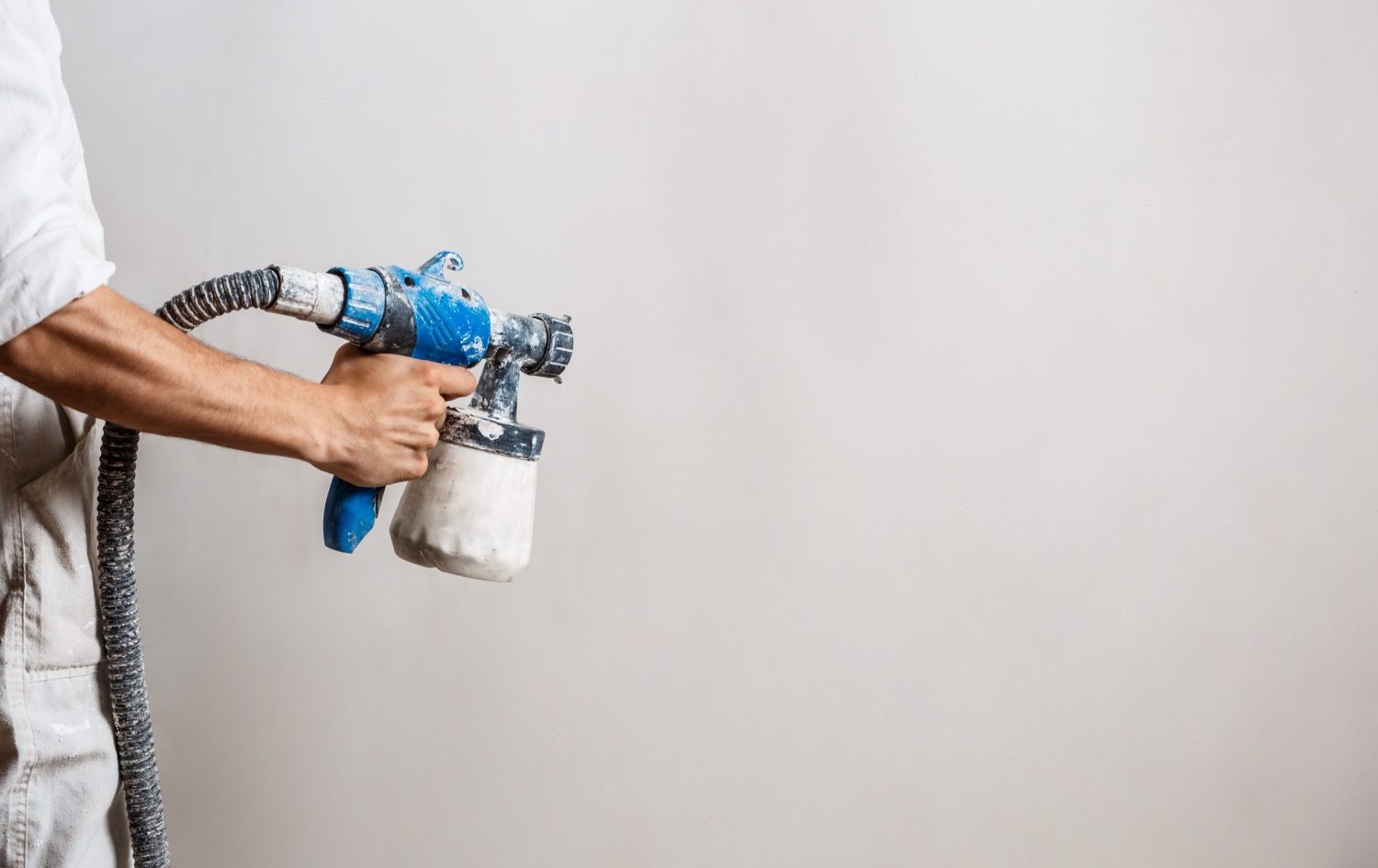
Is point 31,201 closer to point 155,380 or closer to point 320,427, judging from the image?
point 155,380

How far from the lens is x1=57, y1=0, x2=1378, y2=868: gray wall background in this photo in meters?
1.27

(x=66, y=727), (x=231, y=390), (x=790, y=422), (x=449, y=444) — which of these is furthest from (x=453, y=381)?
(x=790, y=422)

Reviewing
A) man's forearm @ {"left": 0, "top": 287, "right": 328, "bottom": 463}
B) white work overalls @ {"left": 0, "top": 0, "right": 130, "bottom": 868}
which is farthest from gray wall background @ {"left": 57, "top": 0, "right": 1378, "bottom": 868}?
man's forearm @ {"left": 0, "top": 287, "right": 328, "bottom": 463}

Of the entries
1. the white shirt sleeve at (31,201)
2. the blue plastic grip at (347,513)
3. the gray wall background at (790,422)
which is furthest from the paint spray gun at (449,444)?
the gray wall background at (790,422)

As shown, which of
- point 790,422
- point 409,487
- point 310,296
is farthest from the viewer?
point 790,422

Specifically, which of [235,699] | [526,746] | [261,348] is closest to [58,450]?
[261,348]

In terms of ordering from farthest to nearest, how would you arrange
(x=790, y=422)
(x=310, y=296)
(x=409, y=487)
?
(x=790, y=422)
(x=409, y=487)
(x=310, y=296)

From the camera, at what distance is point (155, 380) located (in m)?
0.66

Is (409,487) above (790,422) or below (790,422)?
below

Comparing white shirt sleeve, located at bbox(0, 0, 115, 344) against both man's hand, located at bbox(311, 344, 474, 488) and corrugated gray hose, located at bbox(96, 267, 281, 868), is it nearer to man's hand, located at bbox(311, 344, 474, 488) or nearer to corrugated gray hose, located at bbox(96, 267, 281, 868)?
→ corrugated gray hose, located at bbox(96, 267, 281, 868)

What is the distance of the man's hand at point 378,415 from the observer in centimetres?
76

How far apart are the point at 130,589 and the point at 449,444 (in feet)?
0.89

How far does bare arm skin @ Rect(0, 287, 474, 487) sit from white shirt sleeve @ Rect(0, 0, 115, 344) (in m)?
0.02

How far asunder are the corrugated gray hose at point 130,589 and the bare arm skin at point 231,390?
0.04m
